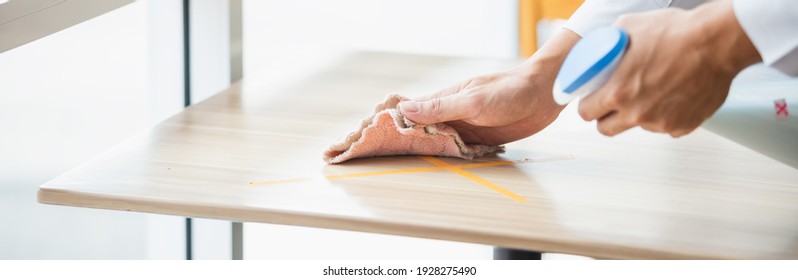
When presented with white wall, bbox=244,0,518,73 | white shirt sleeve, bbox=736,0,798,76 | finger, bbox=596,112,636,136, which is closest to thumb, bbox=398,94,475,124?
finger, bbox=596,112,636,136

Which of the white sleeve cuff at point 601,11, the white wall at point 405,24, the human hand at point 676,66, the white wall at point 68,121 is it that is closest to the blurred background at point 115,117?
the white wall at point 68,121

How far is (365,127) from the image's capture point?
0.91 m

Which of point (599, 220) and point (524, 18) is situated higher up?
point (524, 18)

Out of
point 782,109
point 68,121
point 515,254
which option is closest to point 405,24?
point 68,121

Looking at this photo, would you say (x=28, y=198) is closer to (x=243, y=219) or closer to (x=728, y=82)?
(x=243, y=219)

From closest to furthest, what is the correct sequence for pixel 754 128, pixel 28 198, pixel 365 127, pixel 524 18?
pixel 365 127 < pixel 754 128 < pixel 28 198 < pixel 524 18

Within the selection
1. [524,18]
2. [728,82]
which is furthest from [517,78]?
[524,18]

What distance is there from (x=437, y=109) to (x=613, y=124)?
0.21m

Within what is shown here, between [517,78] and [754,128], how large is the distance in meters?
0.30

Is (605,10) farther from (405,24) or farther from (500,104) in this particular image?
(405,24)

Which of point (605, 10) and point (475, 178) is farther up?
point (605, 10)

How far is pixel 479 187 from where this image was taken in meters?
0.83

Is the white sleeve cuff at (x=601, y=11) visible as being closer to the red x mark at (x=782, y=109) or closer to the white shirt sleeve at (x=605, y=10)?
the white shirt sleeve at (x=605, y=10)

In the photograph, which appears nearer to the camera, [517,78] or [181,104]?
[517,78]
